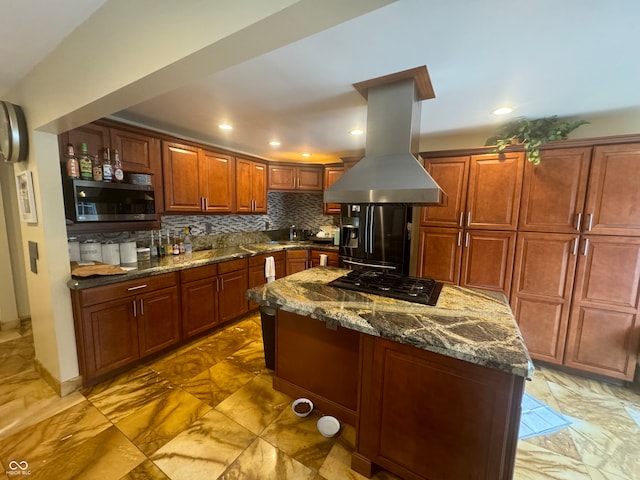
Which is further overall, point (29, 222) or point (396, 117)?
point (29, 222)

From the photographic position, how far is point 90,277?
197cm

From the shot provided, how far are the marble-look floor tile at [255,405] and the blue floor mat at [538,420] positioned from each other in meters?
1.63

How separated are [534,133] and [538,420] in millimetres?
2323

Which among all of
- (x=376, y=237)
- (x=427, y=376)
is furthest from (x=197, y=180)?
(x=427, y=376)

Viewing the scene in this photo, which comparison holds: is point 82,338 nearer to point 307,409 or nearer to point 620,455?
point 307,409

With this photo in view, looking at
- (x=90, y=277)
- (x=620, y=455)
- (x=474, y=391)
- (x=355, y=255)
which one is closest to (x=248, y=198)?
(x=355, y=255)

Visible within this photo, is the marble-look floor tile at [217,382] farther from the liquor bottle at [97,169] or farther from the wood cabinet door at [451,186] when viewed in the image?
the wood cabinet door at [451,186]

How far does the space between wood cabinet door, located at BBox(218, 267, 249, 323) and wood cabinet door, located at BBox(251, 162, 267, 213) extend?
1041 millimetres

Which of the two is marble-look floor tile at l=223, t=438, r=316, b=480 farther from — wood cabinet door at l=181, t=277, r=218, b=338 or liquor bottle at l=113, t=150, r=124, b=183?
liquor bottle at l=113, t=150, r=124, b=183

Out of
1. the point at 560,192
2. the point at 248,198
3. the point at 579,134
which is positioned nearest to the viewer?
the point at 560,192

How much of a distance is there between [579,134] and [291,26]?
10.2 ft

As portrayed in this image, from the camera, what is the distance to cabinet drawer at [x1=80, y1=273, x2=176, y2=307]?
1936 mm

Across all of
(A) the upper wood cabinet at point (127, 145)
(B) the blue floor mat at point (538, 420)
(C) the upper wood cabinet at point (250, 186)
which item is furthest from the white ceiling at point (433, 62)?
(B) the blue floor mat at point (538, 420)

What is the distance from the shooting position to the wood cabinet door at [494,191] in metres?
2.46
